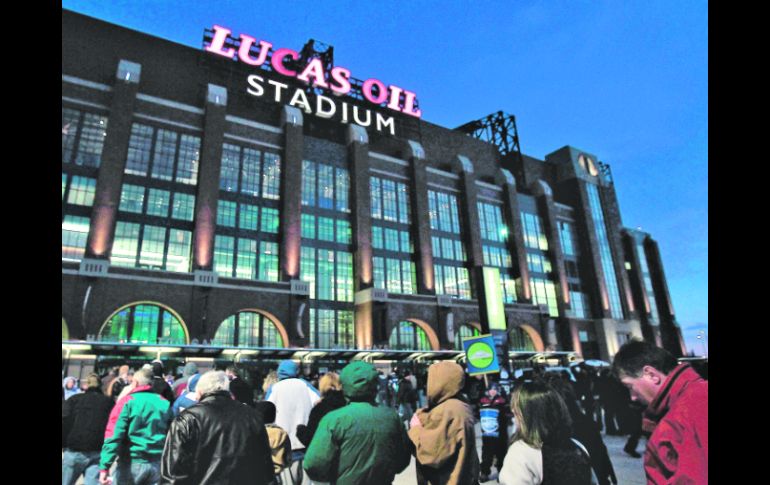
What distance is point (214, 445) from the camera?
12.0 ft

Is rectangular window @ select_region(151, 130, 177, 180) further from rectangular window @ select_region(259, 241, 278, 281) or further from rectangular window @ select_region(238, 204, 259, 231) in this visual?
rectangular window @ select_region(259, 241, 278, 281)

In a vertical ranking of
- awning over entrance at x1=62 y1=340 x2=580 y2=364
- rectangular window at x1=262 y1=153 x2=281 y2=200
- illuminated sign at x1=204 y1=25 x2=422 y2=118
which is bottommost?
awning over entrance at x1=62 y1=340 x2=580 y2=364

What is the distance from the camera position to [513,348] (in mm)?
46656

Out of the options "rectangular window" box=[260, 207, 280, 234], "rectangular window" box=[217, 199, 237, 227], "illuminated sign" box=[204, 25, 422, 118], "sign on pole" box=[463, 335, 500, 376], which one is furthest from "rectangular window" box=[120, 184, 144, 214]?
"sign on pole" box=[463, 335, 500, 376]

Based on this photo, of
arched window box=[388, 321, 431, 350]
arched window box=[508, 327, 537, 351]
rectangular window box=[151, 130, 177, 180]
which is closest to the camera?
rectangular window box=[151, 130, 177, 180]

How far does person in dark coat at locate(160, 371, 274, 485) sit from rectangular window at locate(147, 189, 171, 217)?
1295 inches

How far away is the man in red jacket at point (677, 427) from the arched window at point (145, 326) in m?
31.7

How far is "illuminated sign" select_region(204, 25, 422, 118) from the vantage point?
4134 centimetres

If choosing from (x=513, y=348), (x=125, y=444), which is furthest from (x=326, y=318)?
(x=125, y=444)

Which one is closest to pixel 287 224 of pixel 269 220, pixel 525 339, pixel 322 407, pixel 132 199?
pixel 269 220

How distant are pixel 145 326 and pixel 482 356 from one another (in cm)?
2478

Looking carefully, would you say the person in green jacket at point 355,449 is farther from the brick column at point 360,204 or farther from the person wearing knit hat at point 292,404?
the brick column at point 360,204

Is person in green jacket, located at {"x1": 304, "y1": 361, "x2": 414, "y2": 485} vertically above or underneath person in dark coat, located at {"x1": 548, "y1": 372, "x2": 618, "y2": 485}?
above

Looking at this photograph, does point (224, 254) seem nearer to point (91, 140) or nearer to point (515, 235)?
point (91, 140)
